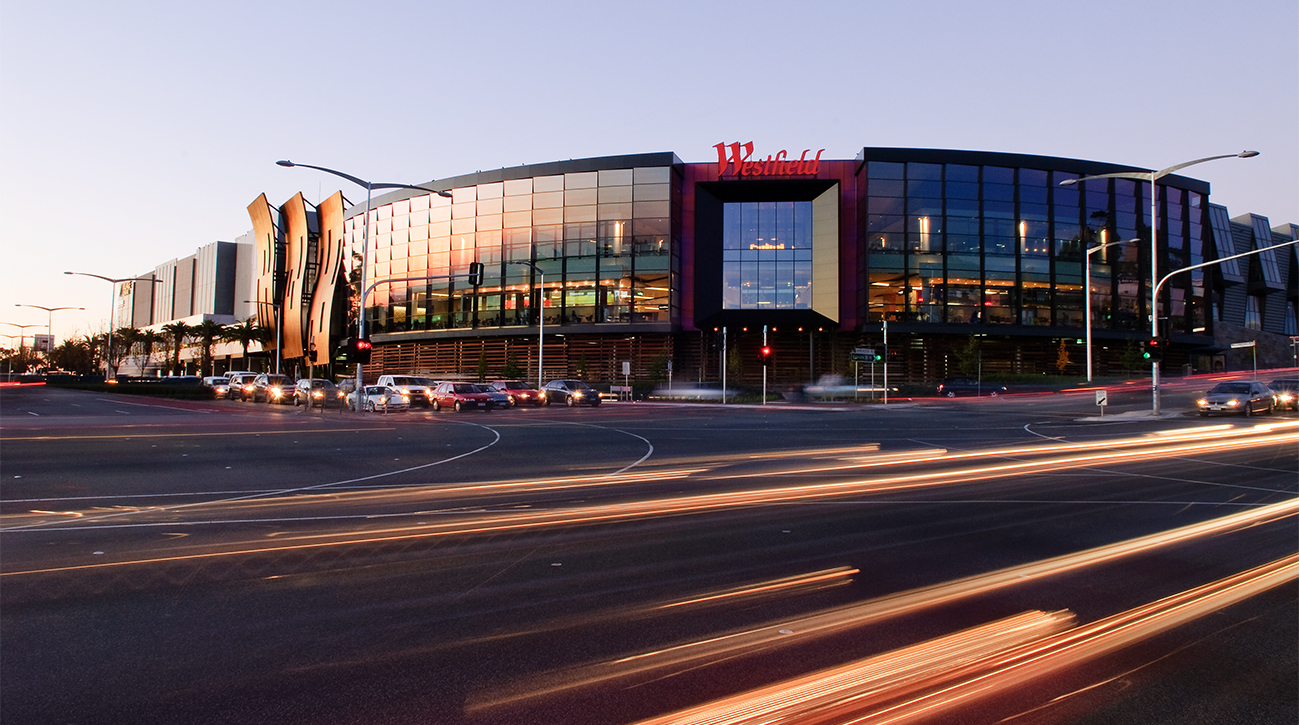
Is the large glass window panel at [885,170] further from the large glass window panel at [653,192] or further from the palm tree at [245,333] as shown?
the palm tree at [245,333]

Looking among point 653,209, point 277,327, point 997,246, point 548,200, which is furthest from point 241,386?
point 997,246

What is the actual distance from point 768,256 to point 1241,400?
36901mm

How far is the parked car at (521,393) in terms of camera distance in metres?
44.6

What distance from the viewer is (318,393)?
4166cm

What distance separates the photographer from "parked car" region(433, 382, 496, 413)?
125ft

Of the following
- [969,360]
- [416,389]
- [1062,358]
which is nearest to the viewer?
[416,389]

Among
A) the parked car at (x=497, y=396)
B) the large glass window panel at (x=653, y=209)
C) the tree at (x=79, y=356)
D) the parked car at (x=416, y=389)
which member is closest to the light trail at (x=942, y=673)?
the parked car at (x=497, y=396)

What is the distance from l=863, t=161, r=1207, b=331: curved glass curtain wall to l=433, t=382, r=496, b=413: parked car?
33.7 metres

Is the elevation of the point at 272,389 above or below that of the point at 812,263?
below

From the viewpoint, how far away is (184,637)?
4.89 m

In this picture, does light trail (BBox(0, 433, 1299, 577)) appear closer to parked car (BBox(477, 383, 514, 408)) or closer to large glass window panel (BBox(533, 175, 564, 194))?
parked car (BBox(477, 383, 514, 408))

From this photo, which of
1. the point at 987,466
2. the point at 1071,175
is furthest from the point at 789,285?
the point at 987,466

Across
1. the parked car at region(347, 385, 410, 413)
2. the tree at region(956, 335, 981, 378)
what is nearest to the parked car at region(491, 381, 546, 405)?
the parked car at region(347, 385, 410, 413)

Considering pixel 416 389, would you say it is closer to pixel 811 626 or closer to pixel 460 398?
pixel 460 398
